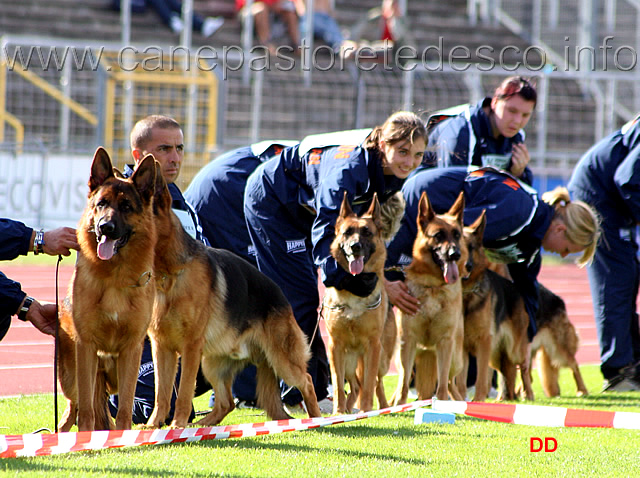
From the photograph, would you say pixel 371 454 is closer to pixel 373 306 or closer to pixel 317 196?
pixel 373 306

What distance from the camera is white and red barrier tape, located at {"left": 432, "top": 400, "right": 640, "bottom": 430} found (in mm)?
4898

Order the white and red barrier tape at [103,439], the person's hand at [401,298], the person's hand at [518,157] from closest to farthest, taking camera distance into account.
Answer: the white and red barrier tape at [103,439], the person's hand at [401,298], the person's hand at [518,157]

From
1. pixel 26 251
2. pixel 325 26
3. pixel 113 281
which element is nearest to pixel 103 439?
pixel 113 281

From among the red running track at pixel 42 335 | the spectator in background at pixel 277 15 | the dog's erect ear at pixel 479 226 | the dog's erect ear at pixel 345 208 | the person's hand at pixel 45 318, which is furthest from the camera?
the spectator in background at pixel 277 15

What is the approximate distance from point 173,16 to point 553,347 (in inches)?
568

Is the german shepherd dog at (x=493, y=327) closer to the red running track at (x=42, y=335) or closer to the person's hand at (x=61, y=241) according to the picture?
the red running track at (x=42, y=335)

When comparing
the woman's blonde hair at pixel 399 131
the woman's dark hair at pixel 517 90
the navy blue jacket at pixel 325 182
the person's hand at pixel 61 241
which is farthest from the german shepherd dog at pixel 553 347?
the person's hand at pixel 61 241

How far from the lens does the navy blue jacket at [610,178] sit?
23.2 ft

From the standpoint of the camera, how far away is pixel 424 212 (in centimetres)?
587

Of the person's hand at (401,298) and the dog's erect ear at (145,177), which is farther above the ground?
the dog's erect ear at (145,177)

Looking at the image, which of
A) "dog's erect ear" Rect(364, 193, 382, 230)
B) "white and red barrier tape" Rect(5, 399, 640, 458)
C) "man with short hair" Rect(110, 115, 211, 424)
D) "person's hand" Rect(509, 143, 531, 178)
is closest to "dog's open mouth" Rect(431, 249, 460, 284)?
"dog's erect ear" Rect(364, 193, 382, 230)

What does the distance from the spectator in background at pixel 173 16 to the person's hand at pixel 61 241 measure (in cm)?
1576

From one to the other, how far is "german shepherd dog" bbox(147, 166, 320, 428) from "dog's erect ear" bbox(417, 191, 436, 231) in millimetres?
1445

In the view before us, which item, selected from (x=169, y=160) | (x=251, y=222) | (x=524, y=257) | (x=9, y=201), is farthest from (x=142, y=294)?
(x=9, y=201)
